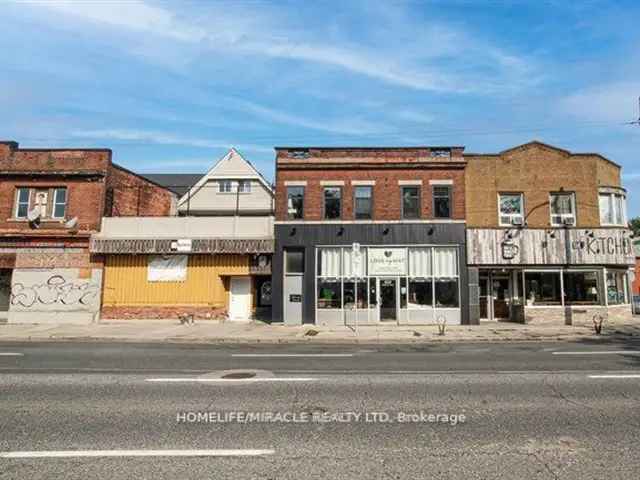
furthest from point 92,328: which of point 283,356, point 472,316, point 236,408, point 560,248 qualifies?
point 560,248

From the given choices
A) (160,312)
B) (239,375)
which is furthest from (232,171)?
(239,375)

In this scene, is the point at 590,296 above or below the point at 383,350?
above

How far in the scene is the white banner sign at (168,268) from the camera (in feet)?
72.0

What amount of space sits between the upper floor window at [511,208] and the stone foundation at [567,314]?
4287mm

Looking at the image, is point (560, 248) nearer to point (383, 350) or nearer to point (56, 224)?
point (383, 350)

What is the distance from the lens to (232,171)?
113 feet

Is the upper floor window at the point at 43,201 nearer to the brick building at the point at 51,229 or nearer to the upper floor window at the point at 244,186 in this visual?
the brick building at the point at 51,229

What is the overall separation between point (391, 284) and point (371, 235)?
256 centimetres

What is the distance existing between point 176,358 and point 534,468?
906cm

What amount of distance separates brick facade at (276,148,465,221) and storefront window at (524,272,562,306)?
4.68m

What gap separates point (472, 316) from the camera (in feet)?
67.8

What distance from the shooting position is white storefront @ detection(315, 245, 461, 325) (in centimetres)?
2092

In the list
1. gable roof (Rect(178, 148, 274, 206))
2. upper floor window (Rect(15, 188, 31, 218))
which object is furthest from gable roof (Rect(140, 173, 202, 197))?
upper floor window (Rect(15, 188, 31, 218))

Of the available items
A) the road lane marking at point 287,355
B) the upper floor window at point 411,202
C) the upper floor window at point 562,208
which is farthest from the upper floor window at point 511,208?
the road lane marking at point 287,355
